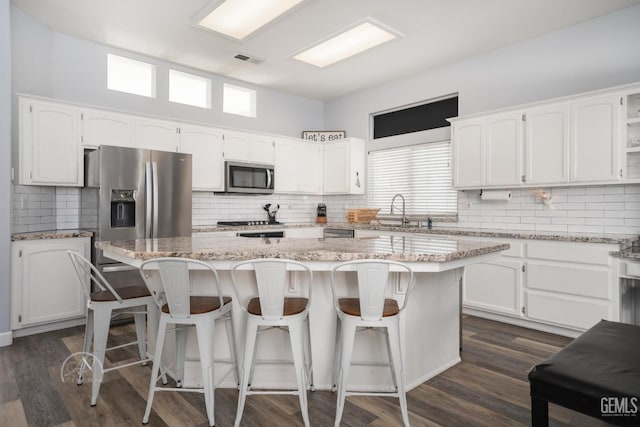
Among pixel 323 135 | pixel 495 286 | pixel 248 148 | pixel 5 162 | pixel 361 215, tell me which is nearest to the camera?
pixel 5 162

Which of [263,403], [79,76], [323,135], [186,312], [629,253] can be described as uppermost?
[79,76]

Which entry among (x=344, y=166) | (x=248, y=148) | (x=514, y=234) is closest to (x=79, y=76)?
(x=248, y=148)

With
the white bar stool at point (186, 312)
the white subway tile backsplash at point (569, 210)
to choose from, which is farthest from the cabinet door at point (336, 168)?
the white bar stool at point (186, 312)

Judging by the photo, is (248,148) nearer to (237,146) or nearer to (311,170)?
(237,146)

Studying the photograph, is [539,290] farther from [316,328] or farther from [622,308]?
[316,328]

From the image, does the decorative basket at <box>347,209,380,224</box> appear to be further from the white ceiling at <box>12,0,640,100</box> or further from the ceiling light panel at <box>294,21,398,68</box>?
the ceiling light panel at <box>294,21,398,68</box>

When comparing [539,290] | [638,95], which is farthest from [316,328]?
[638,95]

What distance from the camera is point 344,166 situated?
5938 mm

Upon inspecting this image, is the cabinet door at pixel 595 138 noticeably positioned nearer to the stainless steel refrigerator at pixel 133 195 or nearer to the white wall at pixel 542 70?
the white wall at pixel 542 70

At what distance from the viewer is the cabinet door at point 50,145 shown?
3.66 meters

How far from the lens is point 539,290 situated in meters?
3.74

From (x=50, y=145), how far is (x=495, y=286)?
4874mm

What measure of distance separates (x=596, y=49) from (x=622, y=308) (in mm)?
2565

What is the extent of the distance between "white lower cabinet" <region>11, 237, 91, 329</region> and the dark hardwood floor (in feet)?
1.98
